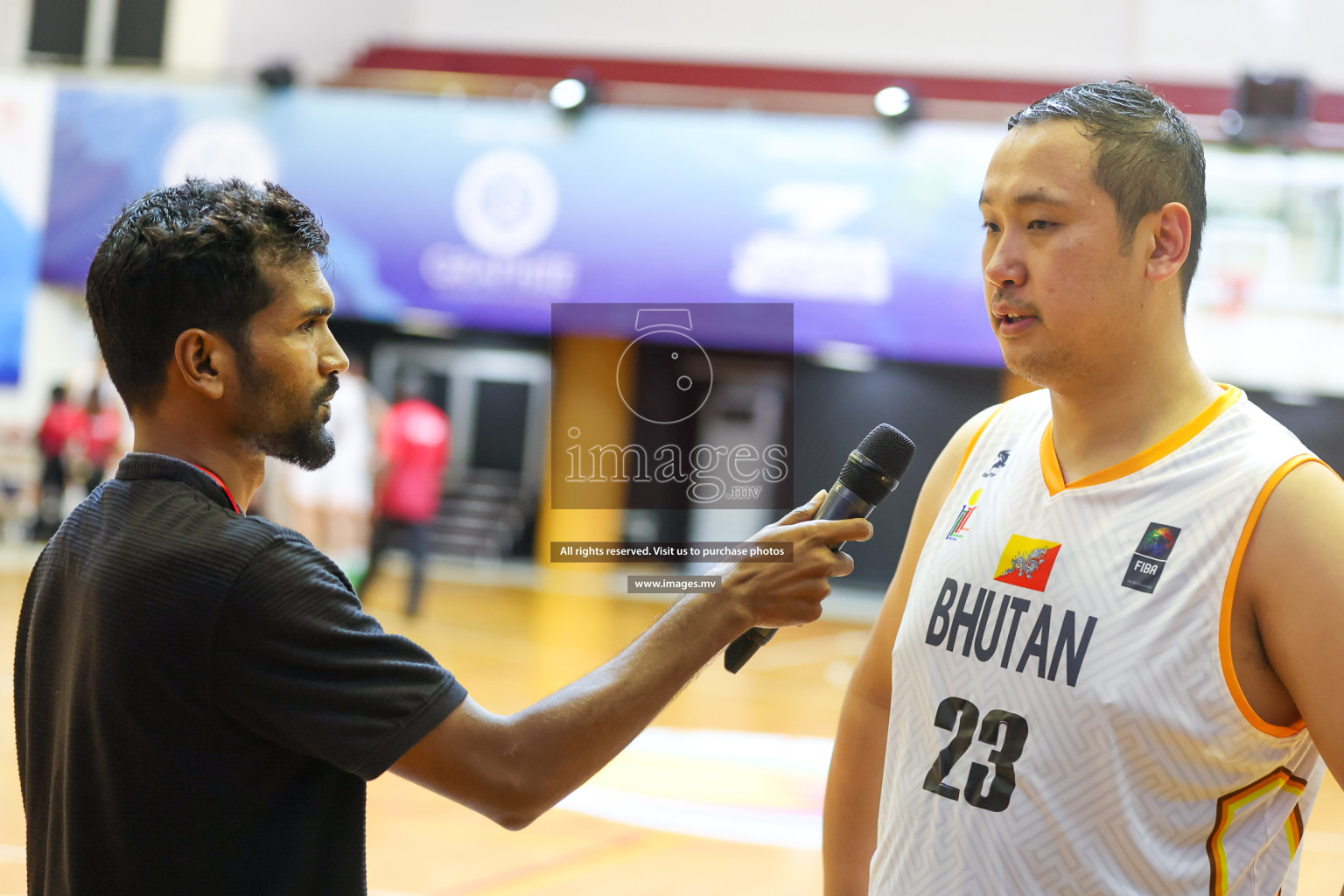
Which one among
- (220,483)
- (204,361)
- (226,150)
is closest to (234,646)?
(220,483)

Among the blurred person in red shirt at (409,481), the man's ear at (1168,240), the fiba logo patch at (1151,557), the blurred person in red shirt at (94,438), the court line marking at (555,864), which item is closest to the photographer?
the fiba logo patch at (1151,557)

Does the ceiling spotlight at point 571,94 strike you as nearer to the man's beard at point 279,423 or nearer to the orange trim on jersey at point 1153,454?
the man's beard at point 279,423

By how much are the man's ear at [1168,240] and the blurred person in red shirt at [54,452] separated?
32.1 feet

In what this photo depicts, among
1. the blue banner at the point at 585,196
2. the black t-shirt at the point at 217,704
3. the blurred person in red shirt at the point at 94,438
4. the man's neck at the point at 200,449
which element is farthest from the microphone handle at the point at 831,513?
the blurred person in red shirt at the point at 94,438

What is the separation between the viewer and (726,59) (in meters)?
11.3

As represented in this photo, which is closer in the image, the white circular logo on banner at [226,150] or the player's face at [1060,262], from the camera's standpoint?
the player's face at [1060,262]

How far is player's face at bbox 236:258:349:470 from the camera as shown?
1.35 m

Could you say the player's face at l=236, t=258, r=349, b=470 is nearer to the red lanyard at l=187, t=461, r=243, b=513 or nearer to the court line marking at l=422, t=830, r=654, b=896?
the red lanyard at l=187, t=461, r=243, b=513

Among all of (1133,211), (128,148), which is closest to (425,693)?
(1133,211)

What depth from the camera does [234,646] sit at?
1.18 meters

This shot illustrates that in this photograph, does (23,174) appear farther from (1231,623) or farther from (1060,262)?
(1231,623)

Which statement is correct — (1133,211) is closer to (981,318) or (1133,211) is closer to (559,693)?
(559,693)

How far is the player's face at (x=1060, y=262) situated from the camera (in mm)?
1337

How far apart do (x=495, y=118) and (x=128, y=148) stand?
2.70 meters
